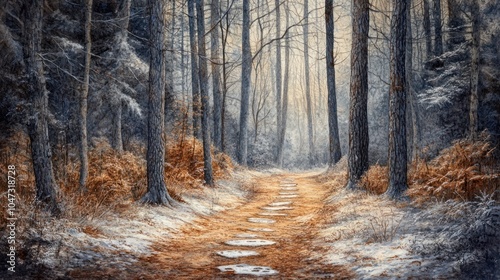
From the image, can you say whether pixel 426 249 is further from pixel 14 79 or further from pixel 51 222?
pixel 14 79

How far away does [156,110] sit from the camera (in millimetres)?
9500

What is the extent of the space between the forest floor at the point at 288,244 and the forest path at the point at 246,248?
14mm

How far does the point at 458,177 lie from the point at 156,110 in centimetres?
614

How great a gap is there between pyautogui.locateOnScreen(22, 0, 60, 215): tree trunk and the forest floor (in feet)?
3.30

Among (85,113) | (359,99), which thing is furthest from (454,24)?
(85,113)

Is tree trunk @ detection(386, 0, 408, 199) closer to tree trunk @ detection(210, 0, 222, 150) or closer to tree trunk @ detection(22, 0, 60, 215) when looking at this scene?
tree trunk @ detection(22, 0, 60, 215)

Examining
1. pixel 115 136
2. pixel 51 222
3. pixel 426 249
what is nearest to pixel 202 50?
pixel 115 136

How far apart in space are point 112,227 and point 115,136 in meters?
8.64

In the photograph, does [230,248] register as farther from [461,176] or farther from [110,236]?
[461,176]

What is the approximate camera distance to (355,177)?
11898 millimetres

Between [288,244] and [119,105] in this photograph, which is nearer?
[288,244]

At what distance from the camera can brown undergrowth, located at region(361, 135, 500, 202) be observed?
7.14 meters

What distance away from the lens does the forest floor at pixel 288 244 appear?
513 cm

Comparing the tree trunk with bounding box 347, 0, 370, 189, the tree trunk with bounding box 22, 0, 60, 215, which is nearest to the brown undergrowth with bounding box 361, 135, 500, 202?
the tree trunk with bounding box 347, 0, 370, 189
